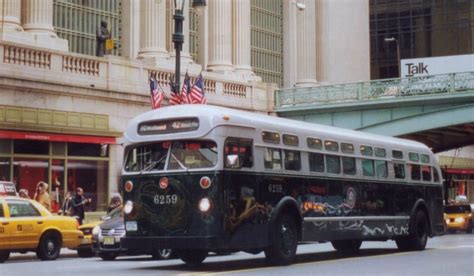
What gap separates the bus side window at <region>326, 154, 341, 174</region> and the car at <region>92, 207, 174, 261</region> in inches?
166

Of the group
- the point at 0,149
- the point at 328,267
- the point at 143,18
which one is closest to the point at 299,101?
the point at 143,18

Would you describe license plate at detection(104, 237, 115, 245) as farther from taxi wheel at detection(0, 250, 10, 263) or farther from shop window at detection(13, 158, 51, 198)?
shop window at detection(13, 158, 51, 198)

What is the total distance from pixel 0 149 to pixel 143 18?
36.9 ft

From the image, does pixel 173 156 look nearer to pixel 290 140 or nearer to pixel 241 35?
pixel 290 140

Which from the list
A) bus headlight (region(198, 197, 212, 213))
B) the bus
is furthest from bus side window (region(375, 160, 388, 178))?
bus headlight (region(198, 197, 212, 213))

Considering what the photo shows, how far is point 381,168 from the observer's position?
22.1 metres

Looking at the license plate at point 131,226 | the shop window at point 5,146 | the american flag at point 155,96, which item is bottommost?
the license plate at point 131,226

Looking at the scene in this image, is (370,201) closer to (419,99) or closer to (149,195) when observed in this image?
(149,195)

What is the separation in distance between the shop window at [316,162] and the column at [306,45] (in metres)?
29.0

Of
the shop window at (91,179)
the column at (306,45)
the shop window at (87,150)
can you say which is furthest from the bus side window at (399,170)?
the column at (306,45)

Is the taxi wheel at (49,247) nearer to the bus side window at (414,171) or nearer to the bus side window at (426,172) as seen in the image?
the bus side window at (414,171)

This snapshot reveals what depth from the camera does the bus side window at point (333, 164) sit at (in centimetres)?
1959

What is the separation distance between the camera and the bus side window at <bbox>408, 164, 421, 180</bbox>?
23772 mm

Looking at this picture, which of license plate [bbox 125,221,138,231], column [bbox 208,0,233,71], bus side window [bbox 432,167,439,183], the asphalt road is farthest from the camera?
column [bbox 208,0,233,71]
